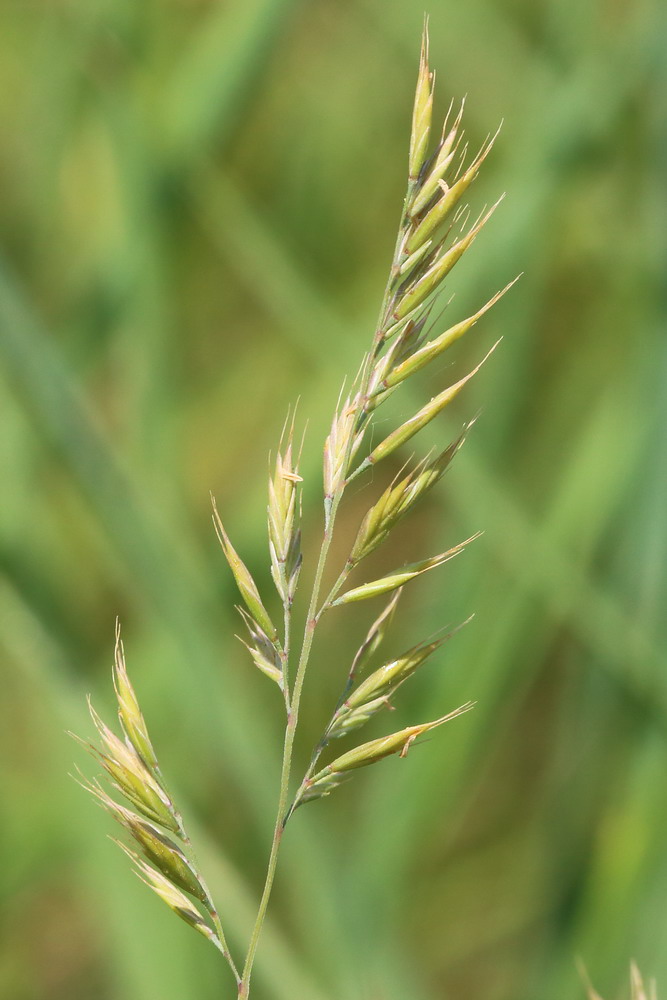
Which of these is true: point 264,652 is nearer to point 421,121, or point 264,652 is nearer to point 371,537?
point 371,537

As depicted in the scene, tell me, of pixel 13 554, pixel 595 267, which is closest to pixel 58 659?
pixel 13 554

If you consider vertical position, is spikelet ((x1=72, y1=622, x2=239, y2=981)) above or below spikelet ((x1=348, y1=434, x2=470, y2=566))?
below

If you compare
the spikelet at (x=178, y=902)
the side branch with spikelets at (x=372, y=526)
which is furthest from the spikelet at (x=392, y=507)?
the spikelet at (x=178, y=902)

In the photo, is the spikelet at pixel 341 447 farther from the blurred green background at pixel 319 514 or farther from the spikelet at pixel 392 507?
the blurred green background at pixel 319 514

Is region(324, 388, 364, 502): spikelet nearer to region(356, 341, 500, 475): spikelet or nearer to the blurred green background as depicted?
region(356, 341, 500, 475): spikelet

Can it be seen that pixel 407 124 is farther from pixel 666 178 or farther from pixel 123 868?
pixel 123 868

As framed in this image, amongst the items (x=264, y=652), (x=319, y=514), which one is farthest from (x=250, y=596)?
(x=319, y=514)

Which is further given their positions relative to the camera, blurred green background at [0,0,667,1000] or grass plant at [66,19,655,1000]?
blurred green background at [0,0,667,1000]

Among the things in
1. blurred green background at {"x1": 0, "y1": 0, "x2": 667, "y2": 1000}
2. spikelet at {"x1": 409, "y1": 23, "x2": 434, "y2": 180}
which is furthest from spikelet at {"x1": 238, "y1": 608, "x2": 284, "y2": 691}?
blurred green background at {"x1": 0, "y1": 0, "x2": 667, "y2": 1000}
